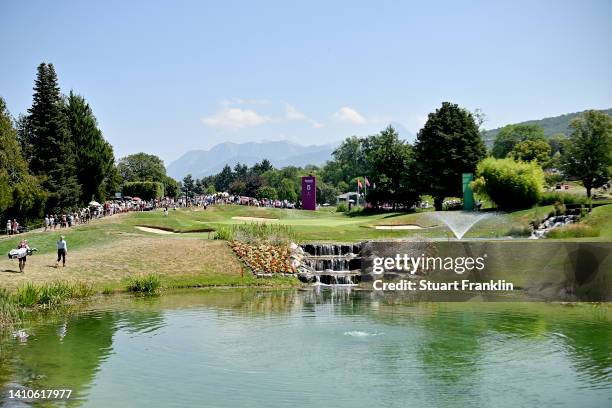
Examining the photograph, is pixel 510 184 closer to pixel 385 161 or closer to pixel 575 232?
pixel 575 232

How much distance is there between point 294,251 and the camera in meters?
46.6

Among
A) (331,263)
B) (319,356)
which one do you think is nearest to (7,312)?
(319,356)

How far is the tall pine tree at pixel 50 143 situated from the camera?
78500mm

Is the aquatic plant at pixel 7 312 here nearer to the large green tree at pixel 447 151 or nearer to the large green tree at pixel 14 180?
the large green tree at pixel 14 180

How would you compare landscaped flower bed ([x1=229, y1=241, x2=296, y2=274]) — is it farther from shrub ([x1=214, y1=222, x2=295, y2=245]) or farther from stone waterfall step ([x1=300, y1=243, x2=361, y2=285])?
stone waterfall step ([x1=300, y1=243, x2=361, y2=285])

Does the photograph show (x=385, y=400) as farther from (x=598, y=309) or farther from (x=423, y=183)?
(x=423, y=183)

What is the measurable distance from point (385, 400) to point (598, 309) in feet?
57.4

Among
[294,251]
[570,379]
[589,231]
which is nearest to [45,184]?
[294,251]

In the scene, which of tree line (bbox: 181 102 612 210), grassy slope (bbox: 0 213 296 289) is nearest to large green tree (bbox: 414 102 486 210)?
tree line (bbox: 181 102 612 210)

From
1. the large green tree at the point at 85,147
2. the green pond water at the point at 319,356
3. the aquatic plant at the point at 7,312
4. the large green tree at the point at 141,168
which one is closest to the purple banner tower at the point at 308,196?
the large green tree at the point at 85,147

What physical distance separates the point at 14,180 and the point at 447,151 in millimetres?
50443

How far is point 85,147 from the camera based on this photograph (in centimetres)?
9231

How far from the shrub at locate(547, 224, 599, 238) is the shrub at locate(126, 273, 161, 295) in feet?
93.8

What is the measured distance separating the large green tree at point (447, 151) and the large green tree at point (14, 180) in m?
46.3
